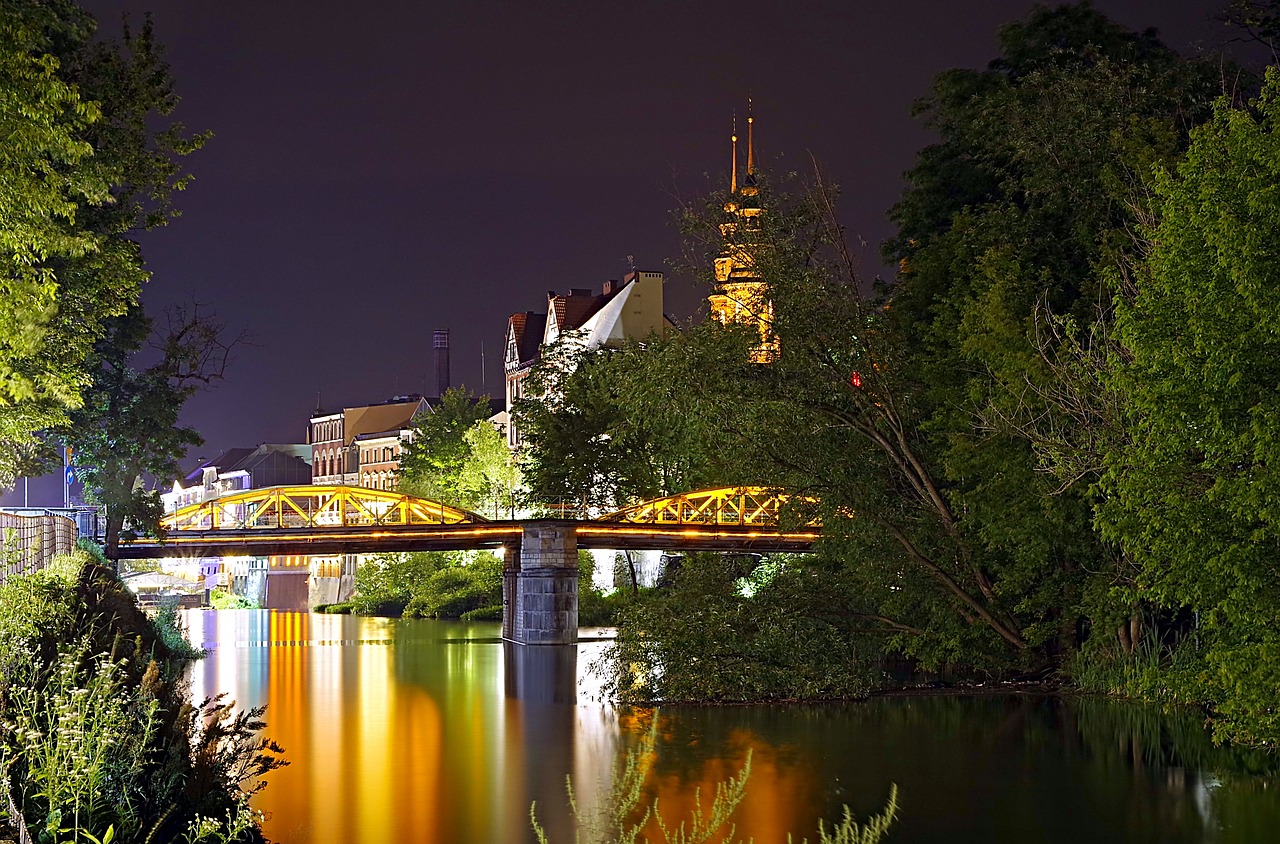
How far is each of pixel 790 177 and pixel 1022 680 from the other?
35.8 feet

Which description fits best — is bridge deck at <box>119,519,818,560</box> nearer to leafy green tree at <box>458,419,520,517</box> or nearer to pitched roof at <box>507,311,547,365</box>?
leafy green tree at <box>458,419,520,517</box>

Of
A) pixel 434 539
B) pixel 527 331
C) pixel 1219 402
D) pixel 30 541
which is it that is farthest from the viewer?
pixel 527 331

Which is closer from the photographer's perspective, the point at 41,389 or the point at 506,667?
the point at 41,389

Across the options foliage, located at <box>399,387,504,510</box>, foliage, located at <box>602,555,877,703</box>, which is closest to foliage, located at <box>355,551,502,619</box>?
foliage, located at <box>399,387,504,510</box>

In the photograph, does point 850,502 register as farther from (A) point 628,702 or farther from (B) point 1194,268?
(B) point 1194,268

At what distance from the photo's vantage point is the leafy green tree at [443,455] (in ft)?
261

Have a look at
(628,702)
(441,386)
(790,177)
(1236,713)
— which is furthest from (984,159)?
(441,386)

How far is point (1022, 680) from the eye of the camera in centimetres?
3008

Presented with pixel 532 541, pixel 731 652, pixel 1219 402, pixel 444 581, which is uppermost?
pixel 1219 402

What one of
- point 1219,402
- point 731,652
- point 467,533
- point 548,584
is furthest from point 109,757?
point 467,533

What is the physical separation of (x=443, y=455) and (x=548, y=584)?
37.1 meters

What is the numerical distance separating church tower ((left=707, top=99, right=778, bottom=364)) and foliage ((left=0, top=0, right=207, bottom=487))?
9886 millimetres

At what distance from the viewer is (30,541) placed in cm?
2572

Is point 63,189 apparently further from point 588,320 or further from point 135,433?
point 588,320
